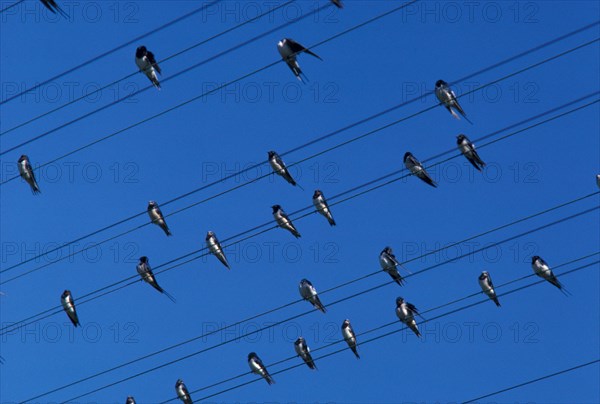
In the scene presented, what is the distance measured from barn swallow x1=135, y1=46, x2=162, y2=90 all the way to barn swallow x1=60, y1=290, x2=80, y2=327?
3567 mm

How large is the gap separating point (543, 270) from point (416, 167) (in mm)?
2335

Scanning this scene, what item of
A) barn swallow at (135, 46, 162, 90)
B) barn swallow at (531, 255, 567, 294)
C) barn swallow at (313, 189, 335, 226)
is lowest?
barn swallow at (531, 255, 567, 294)

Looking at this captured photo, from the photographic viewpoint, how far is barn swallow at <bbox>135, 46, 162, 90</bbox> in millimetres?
25156

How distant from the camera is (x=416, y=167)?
24578 mm

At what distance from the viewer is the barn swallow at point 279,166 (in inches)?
993

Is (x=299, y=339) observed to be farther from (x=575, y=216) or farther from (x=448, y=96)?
(x=575, y=216)

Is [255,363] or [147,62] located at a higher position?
[147,62]

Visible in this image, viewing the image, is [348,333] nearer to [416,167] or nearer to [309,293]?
[309,293]

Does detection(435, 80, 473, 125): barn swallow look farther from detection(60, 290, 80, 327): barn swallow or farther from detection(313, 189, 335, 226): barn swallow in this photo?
detection(60, 290, 80, 327): barn swallow

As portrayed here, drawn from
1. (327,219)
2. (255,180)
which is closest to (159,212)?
(327,219)

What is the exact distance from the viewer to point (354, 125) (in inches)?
749

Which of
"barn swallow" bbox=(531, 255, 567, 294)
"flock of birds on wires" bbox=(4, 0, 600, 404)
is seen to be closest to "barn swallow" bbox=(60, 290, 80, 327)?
"flock of birds on wires" bbox=(4, 0, 600, 404)

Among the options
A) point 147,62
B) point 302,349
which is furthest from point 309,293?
point 147,62

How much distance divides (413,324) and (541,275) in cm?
192
